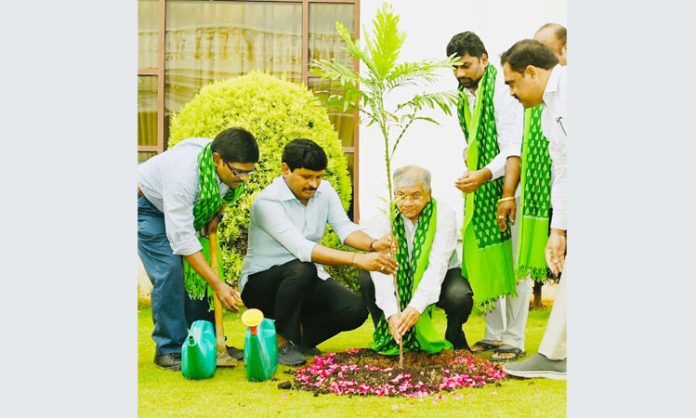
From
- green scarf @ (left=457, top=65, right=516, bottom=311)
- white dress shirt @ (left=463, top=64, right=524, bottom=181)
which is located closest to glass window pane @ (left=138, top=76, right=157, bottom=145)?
green scarf @ (left=457, top=65, right=516, bottom=311)

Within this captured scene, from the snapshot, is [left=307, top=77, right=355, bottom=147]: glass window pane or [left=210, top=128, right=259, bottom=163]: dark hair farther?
[left=307, top=77, right=355, bottom=147]: glass window pane

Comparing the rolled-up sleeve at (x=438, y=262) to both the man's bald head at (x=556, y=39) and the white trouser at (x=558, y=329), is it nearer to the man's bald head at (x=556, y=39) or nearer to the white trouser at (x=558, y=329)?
the white trouser at (x=558, y=329)

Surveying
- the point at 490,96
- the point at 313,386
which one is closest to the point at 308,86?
the point at 490,96

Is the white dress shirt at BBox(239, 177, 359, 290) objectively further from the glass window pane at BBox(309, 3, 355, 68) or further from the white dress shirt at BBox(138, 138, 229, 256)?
the glass window pane at BBox(309, 3, 355, 68)

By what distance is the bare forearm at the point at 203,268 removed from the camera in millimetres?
4617

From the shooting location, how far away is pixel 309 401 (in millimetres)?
4148

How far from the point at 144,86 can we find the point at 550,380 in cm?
351

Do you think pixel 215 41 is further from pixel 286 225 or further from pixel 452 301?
pixel 452 301

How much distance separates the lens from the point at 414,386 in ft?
14.1

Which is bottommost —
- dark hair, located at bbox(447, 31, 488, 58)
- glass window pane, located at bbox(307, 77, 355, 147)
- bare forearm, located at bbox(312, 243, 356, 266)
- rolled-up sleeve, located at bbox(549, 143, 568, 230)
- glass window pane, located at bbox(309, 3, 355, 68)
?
bare forearm, located at bbox(312, 243, 356, 266)

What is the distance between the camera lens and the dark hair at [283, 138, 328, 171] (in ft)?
16.0

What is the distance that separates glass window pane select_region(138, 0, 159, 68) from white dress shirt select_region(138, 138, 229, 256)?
1.24 meters

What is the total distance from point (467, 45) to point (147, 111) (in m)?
2.36

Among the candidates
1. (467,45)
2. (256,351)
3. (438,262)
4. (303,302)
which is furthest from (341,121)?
(256,351)
